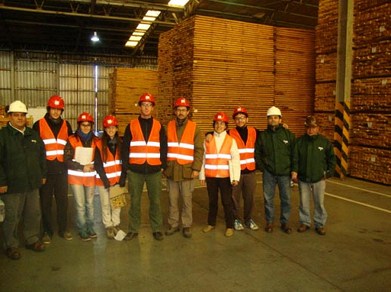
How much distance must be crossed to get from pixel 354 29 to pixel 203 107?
13.8ft

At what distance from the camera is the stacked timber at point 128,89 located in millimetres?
14883

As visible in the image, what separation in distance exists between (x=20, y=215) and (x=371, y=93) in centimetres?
808

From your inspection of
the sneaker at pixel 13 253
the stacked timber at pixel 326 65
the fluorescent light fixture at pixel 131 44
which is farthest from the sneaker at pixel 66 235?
the fluorescent light fixture at pixel 131 44

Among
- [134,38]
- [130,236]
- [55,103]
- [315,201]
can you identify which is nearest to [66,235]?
[130,236]

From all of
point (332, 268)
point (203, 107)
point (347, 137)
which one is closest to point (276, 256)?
point (332, 268)

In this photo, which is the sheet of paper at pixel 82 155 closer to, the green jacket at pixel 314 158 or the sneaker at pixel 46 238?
the sneaker at pixel 46 238

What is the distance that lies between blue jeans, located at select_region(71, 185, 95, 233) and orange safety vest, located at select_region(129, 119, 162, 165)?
0.72 meters

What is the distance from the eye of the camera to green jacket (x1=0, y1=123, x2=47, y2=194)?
14.4ft

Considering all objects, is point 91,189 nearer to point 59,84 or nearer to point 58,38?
point 58,38

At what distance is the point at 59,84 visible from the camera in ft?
79.4

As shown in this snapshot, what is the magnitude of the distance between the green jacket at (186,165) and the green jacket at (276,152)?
89 centimetres

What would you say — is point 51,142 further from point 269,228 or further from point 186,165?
point 269,228

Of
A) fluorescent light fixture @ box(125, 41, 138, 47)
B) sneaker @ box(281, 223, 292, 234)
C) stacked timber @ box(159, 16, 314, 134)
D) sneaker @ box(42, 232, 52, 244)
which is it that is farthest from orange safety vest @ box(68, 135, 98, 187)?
fluorescent light fixture @ box(125, 41, 138, 47)

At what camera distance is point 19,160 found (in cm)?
445
